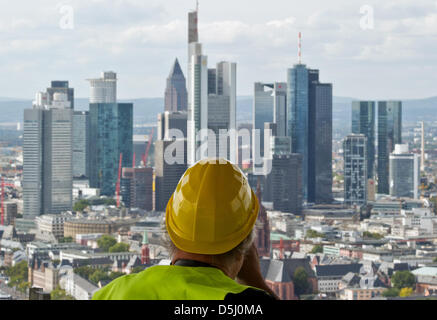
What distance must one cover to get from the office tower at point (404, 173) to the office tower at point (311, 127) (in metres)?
1.48

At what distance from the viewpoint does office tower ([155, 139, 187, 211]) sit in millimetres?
14508

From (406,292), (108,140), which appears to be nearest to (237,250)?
(406,292)

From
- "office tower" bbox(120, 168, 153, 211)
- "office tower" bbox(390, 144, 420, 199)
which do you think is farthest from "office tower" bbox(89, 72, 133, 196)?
"office tower" bbox(390, 144, 420, 199)

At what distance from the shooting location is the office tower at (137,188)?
15609 millimetres

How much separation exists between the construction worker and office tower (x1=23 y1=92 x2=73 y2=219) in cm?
1521

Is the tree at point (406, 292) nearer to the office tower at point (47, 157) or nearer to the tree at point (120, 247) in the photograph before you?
the tree at point (120, 247)

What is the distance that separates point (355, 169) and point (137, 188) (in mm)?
5053

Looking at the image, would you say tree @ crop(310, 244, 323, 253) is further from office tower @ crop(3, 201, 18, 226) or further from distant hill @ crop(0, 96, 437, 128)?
office tower @ crop(3, 201, 18, 226)

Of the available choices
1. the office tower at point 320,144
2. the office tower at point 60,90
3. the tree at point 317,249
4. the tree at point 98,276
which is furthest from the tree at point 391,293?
the office tower at point 60,90

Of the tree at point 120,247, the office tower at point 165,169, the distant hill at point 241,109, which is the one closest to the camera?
the tree at point 120,247

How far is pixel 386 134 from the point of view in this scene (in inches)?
698

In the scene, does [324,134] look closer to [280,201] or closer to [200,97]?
[280,201]
